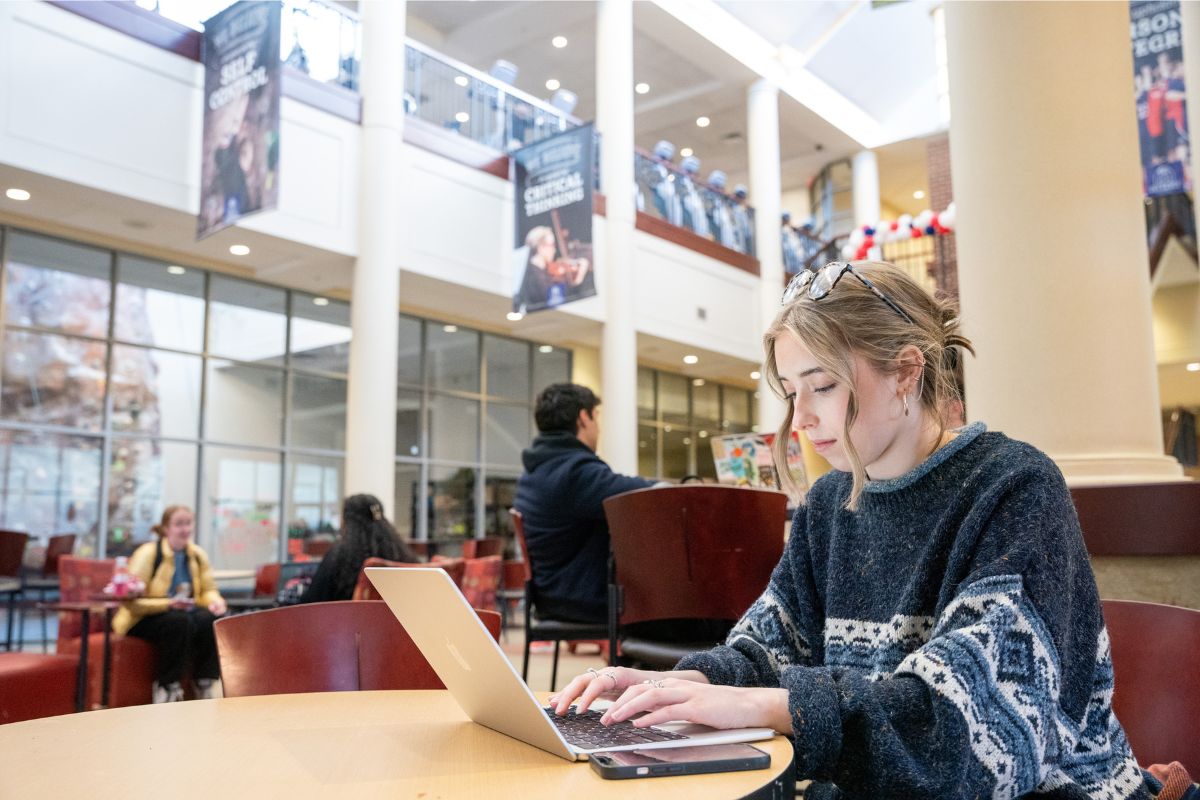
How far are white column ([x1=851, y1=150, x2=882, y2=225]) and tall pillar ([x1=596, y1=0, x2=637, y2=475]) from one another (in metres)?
6.28

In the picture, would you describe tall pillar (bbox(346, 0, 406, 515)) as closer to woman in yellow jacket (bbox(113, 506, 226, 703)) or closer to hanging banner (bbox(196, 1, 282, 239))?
hanging banner (bbox(196, 1, 282, 239))

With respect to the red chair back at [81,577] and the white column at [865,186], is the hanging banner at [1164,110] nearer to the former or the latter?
the white column at [865,186]

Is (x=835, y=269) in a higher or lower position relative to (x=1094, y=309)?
lower

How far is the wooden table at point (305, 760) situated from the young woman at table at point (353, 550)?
3094 millimetres

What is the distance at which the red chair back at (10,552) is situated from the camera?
21.4ft

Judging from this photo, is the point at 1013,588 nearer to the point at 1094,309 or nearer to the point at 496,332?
the point at 1094,309

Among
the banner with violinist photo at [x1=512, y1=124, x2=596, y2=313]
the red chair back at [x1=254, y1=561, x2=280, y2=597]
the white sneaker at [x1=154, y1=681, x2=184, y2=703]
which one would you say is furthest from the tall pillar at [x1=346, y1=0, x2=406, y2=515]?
the white sneaker at [x1=154, y1=681, x2=184, y2=703]

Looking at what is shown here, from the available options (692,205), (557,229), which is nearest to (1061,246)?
(557,229)

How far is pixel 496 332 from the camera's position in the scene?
12.0 metres

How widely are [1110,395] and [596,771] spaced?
2407 millimetres

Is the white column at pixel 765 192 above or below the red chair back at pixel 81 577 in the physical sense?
above

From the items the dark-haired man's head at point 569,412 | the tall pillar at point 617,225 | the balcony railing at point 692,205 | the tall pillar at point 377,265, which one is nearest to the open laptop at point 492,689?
the dark-haired man's head at point 569,412

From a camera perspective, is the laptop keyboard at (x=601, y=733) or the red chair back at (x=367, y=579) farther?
the red chair back at (x=367, y=579)

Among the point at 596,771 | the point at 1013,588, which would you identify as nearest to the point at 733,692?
the point at 596,771
